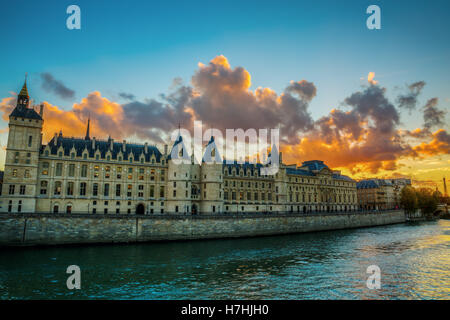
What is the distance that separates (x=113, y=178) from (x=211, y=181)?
21.6 m

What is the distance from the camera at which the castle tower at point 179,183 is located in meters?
63.8

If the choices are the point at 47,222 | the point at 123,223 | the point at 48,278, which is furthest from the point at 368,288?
the point at 47,222

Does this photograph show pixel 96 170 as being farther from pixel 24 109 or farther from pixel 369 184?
pixel 369 184

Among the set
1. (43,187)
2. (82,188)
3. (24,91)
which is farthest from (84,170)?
(24,91)

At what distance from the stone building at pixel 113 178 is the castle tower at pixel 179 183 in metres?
0.22

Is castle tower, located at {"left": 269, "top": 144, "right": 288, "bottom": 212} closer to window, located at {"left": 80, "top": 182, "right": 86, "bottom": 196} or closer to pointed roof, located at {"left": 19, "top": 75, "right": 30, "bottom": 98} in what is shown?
window, located at {"left": 80, "top": 182, "right": 86, "bottom": 196}

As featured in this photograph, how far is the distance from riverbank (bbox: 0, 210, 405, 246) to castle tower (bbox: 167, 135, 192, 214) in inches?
423

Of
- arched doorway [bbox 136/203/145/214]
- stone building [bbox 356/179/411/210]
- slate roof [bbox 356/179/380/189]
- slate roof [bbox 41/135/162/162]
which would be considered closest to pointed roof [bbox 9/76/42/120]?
slate roof [bbox 41/135/162/162]

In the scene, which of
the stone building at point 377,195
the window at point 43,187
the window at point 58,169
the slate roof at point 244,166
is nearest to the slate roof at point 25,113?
the window at point 58,169

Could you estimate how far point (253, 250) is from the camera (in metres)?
41.6

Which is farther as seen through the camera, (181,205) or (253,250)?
(181,205)

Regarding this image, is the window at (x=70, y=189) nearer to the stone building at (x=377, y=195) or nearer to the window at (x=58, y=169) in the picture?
the window at (x=58, y=169)
